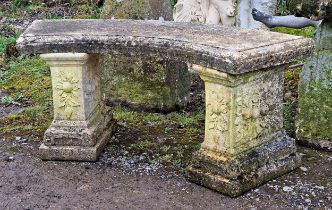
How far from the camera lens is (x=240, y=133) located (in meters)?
4.05

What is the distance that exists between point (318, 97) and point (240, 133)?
94 cm

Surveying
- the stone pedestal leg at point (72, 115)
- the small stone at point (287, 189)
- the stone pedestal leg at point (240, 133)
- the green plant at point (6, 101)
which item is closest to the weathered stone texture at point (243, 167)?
the stone pedestal leg at point (240, 133)

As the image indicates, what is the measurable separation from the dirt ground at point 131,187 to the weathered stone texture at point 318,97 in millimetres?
125

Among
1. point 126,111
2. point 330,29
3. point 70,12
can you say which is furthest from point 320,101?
point 70,12

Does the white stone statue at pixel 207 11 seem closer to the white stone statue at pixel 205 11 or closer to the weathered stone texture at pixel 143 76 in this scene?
the white stone statue at pixel 205 11

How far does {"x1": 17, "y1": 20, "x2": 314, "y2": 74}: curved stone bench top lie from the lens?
3795mm

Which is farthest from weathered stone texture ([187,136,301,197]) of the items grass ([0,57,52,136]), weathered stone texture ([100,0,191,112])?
grass ([0,57,52,136])

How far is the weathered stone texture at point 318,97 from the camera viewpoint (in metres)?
4.59

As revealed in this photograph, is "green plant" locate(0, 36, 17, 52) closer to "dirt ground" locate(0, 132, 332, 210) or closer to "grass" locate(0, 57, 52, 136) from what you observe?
"grass" locate(0, 57, 52, 136)

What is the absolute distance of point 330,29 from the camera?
4.52 metres

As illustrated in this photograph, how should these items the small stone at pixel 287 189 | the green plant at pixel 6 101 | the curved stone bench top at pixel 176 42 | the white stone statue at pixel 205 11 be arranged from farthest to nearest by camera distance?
the green plant at pixel 6 101 → the white stone statue at pixel 205 11 → the small stone at pixel 287 189 → the curved stone bench top at pixel 176 42

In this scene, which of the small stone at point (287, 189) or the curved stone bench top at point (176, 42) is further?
the small stone at point (287, 189)

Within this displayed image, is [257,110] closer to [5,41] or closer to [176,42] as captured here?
[176,42]

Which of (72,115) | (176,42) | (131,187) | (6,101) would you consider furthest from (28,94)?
(176,42)
